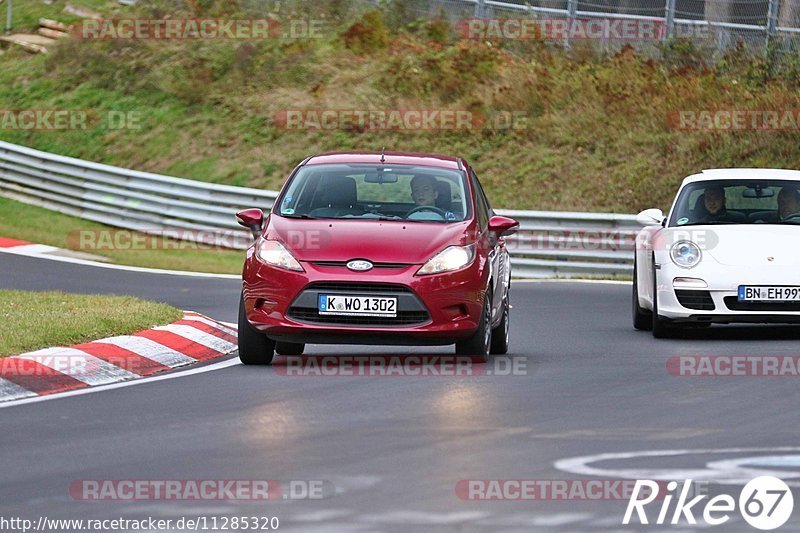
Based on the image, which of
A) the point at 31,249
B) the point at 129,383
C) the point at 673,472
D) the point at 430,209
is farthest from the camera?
the point at 31,249

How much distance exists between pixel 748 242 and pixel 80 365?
5850 millimetres

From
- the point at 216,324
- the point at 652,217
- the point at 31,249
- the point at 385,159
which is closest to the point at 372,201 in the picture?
the point at 385,159

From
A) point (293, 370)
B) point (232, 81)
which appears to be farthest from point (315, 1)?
point (293, 370)

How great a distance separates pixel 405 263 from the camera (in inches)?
448

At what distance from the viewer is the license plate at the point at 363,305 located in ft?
37.0

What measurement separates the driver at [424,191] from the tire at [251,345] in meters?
1.54

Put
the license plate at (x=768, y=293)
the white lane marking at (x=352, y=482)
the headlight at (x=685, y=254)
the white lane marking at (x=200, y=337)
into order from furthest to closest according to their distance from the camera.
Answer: the headlight at (x=685, y=254) < the license plate at (x=768, y=293) < the white lane marking at (x=200, y=337) < the white lane marking at (x=352, y=482)

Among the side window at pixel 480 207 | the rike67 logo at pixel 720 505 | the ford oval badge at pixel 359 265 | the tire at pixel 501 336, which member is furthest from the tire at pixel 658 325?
the rike67 logo at pixel 720 505

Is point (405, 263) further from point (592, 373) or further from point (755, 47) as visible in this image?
point (755, 47)

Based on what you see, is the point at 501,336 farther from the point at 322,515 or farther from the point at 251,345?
the point at 322,515

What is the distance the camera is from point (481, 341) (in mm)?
11766

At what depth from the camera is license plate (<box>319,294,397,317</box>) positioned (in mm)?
11289

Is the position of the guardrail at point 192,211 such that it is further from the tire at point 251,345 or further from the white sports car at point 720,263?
the tire at point 251,345

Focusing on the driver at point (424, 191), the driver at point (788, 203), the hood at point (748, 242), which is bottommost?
the hood at point (748, 242)
